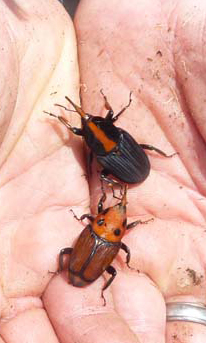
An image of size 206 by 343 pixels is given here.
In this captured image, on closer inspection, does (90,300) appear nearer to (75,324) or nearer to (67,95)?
(75,324)

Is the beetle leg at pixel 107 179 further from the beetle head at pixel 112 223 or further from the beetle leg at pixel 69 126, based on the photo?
the beetle leg at pixel 69 126

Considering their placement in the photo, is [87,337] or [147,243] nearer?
[87,337]

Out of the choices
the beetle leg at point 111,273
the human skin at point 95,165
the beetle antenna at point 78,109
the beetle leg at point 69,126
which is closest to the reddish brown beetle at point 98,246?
the beetle leg at point 111,273

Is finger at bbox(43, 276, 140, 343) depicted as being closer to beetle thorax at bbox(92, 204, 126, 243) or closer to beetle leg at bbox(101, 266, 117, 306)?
beetle leg at bbox(101, 266, 117, 306)

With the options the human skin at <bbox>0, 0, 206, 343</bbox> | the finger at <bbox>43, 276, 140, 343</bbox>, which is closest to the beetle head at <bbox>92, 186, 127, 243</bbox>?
Result: the human skin at <bbox>0, 0, 206, 343</bbox>

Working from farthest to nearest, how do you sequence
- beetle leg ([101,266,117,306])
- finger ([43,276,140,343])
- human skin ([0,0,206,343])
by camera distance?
1. beetle leg ([101,266,117,306])
2. human skin ([0,0,206,343])
3. finger ([43,276,140,343])

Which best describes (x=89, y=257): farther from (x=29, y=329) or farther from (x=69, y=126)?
(x=69, y=126)

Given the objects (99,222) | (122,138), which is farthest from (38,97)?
(99,222)
